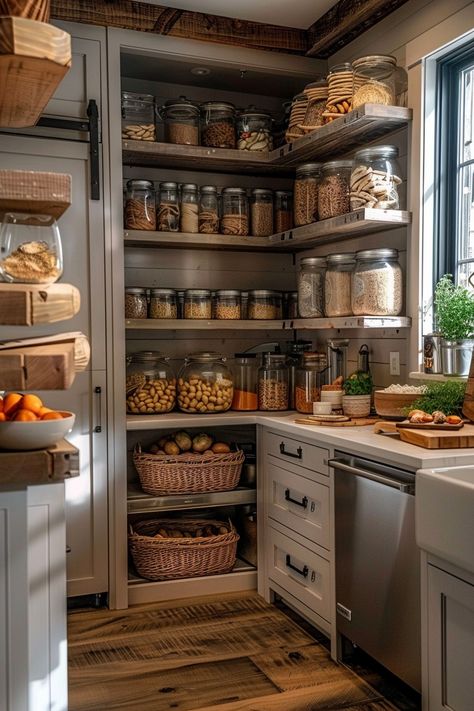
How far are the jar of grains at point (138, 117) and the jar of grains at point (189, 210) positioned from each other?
0.96ft

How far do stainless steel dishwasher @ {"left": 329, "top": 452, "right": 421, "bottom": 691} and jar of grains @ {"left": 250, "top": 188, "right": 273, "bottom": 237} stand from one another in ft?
4.80

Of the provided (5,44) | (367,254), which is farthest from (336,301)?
(5,44)

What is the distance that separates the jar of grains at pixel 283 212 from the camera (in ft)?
12.6

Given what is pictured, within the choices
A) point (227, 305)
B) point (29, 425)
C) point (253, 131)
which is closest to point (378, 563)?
point (29, 425)

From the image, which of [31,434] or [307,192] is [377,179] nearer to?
[307,192]

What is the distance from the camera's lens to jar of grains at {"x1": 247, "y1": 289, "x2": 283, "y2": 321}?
3.79 m

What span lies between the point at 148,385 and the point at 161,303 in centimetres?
40

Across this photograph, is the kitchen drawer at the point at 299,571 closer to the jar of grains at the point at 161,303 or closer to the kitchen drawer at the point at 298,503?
the kitchen drawer at the point at 298,503

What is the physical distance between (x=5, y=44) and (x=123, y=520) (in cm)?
259

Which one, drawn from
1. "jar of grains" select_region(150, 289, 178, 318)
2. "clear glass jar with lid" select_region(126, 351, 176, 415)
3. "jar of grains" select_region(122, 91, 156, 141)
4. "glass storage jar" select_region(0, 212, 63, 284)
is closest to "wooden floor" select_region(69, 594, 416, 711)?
"clear glass jar with lid" select_region(126, 351, 176, 415)

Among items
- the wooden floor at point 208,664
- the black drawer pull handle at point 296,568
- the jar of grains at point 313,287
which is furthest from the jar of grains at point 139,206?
the wooden floor at point 208,664

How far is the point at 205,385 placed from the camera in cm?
364

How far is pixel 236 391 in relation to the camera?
3.75m

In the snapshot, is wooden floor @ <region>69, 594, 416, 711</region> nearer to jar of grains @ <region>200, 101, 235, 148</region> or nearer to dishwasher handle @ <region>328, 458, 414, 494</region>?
dishwasher handle @ <region>328, 458, 414, 494</region>
